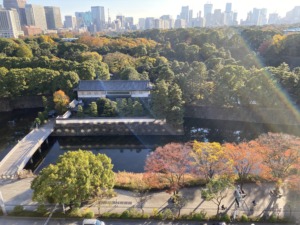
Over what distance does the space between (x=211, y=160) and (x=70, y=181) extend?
983cm

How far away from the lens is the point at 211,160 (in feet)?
55.9

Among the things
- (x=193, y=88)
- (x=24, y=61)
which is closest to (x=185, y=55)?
(x=193, y=88)

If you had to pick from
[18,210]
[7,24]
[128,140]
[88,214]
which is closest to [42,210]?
[18,210]

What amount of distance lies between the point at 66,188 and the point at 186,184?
9.26m

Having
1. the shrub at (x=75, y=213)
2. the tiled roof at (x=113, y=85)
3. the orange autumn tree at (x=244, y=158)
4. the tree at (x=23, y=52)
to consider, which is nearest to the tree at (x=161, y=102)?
the tiled roof at (x=113, y=85)

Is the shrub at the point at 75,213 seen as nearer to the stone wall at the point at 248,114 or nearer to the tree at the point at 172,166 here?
the tree at the point at 172,166

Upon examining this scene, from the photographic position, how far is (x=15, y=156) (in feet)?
80.8

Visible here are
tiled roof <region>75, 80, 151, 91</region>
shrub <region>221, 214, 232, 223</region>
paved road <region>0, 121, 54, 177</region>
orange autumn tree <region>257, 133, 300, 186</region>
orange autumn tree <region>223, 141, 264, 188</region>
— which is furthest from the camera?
tiled roof <region>75, 80, 151, 91</region>

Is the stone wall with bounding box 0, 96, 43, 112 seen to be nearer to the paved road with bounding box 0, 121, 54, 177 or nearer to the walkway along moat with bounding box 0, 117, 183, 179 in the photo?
the paved road with bounding box 0, 121, 54, 177

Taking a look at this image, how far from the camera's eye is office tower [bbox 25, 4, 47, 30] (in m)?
169

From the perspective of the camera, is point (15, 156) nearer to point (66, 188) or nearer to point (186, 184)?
point (66, 188)

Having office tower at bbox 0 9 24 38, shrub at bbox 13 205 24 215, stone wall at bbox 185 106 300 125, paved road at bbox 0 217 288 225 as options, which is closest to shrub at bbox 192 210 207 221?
paved road at bbox 0 217 288 225

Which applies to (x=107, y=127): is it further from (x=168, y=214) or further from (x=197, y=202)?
(x=168, y=214)

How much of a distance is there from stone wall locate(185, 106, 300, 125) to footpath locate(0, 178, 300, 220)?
18.1m
